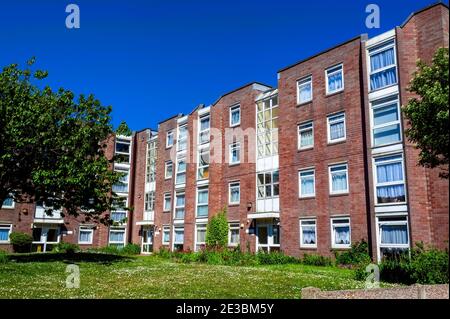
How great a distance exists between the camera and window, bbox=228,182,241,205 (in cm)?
3251

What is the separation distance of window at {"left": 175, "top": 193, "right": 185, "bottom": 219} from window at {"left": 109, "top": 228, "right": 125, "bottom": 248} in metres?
9.84

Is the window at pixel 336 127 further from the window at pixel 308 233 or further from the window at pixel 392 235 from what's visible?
the window at pixel 392 235

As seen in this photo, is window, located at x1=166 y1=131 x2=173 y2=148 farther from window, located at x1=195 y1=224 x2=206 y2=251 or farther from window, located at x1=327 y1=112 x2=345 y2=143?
window, located at x1=327 y1=112 x2=345 y2=143

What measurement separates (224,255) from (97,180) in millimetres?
9688

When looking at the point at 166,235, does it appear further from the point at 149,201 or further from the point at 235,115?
the point at 235,115

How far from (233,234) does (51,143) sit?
15.2 meters

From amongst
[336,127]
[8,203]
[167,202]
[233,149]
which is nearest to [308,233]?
[336,127]

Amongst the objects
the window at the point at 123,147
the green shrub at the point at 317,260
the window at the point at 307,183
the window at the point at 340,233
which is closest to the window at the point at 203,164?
the window at the point at 307,183

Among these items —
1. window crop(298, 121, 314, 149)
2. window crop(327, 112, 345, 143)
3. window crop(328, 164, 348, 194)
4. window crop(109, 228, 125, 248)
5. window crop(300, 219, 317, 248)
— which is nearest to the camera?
window crop(328, 164, 348, 194)

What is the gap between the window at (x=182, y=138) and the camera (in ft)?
131

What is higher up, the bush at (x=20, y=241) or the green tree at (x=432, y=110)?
the green tree at (x=432, y=110)

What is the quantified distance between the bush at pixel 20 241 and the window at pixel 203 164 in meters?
16.1

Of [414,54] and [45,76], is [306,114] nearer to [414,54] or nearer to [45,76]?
[414,54]

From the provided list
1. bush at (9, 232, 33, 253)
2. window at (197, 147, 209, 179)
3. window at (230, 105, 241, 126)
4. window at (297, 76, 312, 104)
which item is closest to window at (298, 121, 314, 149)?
window at (297, 76, 312, 104)
